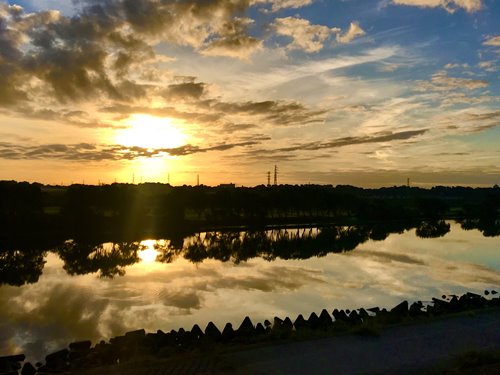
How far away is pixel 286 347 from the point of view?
49.2ft

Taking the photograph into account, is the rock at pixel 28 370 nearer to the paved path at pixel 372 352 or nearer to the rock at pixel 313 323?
the paved path at pixel 372 352

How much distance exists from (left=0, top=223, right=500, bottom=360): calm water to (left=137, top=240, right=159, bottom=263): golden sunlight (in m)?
0.12

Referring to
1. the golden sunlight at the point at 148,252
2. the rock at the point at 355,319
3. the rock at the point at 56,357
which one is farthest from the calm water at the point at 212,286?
the rock at the point at 355,319

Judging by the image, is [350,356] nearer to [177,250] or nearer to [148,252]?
[148,252]

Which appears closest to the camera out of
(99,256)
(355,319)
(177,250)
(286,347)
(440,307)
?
(286,347)

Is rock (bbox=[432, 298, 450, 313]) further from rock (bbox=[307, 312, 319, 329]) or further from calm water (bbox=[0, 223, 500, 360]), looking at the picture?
rock (bbox=[307, 312, 319, 329])

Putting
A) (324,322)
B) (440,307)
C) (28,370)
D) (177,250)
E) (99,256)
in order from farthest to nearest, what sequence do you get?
(177,250) → (99,256) → (440,307) → (324,322) → (28,370)

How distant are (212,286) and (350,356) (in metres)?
18.9

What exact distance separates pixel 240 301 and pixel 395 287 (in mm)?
11311

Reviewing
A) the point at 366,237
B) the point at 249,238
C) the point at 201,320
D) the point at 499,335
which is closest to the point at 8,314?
the point at 201,320

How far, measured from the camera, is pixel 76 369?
14.1 meters

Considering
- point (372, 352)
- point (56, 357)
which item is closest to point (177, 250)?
point (56, 357)

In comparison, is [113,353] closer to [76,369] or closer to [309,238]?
[76,369]

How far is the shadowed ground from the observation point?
42.3 feet
